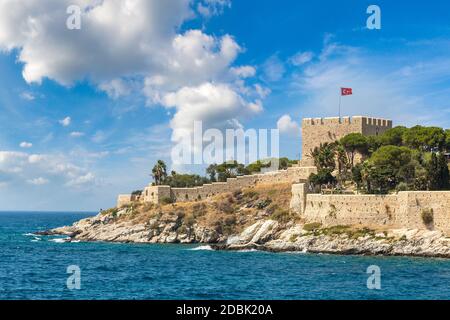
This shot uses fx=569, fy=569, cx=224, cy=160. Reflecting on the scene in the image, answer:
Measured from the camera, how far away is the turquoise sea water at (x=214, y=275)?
33.0 m

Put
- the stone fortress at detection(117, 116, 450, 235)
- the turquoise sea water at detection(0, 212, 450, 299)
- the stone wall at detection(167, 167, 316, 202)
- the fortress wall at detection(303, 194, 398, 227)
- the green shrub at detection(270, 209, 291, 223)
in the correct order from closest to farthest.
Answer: the turquoise sea water at detection(0, 212, 450, 299) < the stone fortress at detection(117, 116, 450, 235) < the fortress wall at detection(303, 194, 398, 227) < the green shrub at detection(270, 209, 291, 223) < the stone wall at detection(167, 167, 316, 202)

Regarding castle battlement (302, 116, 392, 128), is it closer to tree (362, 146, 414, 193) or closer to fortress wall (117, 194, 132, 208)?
tree (362, 146, 414, 193)

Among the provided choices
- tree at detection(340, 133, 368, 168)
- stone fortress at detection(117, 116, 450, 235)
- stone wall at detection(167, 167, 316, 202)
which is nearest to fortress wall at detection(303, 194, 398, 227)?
stone fortress at detection(117, 116, 450, 235)

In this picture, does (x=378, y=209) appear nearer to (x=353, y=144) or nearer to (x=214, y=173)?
(x=353, y=144)

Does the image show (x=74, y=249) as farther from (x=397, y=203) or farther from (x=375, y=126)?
(x=375, y=126)

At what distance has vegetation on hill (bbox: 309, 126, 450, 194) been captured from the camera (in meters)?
55.6

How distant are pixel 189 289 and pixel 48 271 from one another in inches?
566

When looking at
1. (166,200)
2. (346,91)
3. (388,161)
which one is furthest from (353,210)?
(166,200)

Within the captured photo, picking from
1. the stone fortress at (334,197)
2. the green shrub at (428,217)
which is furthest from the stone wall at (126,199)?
the green shrub at (428,217)

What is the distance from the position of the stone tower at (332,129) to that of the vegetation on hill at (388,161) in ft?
5.20

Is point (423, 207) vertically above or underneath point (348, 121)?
underneath

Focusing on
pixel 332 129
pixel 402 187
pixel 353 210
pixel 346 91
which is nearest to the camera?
pixel 353 210

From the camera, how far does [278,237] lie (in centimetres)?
5859

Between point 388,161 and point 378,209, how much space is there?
9.20 m
